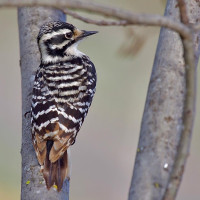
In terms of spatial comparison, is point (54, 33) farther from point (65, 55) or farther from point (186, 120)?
point (186, 120)

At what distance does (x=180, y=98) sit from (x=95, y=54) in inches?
194

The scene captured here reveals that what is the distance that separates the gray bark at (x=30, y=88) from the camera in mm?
3359

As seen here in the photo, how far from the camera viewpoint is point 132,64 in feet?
25.0

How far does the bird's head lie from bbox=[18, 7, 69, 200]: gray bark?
0.09 m

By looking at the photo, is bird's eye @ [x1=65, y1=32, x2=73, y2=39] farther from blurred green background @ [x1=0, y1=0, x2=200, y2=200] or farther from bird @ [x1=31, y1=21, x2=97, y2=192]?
blurred green background @ [x1=0, y1=0, x2=200, y2=200]

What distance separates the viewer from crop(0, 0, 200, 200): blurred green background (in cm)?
691

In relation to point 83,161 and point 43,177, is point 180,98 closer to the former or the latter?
point 43,177

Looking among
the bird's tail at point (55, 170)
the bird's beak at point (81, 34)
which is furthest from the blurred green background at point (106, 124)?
the bird's tail at point (55, 170)

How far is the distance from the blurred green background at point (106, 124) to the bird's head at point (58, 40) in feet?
6.10

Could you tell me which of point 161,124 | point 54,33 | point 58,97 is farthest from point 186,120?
point 54,33

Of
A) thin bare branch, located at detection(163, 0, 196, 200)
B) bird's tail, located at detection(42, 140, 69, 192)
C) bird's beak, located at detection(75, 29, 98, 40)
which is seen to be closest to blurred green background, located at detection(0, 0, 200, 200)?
bird's beak, located at detection(75, 29, 98, 40)

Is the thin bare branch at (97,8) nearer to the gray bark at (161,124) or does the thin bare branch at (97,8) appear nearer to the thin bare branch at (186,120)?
the thin bare branch at (186,120)

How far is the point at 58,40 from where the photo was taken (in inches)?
186

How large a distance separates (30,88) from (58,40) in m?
0.68
